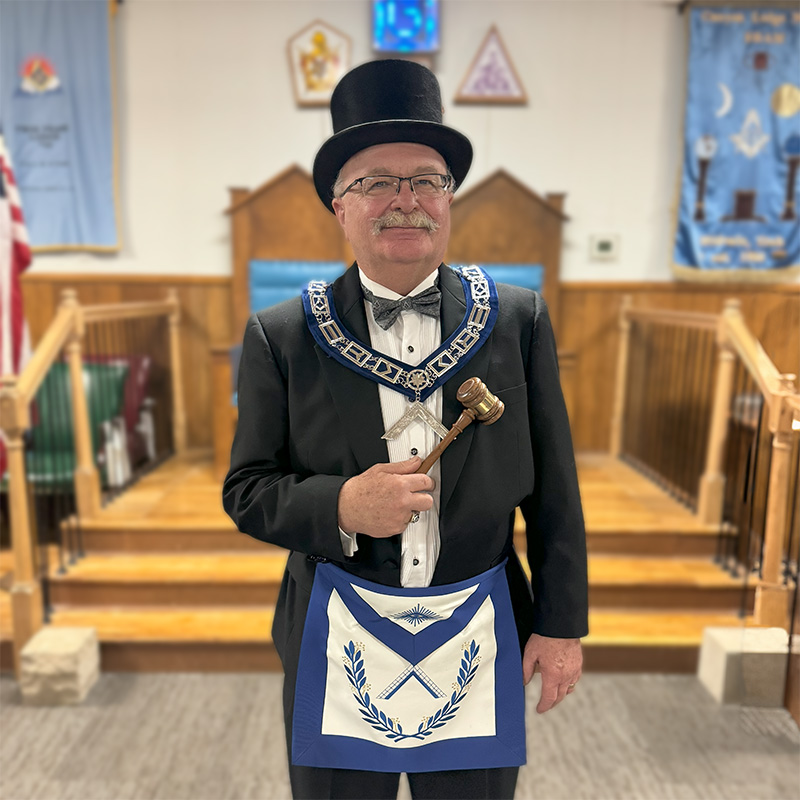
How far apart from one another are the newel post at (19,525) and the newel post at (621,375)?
10.4 ft

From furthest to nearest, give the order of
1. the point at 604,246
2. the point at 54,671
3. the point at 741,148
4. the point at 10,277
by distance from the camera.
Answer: the point at 604,246 < the point at 741,148 < the point at 10,277 < the point at 54,671

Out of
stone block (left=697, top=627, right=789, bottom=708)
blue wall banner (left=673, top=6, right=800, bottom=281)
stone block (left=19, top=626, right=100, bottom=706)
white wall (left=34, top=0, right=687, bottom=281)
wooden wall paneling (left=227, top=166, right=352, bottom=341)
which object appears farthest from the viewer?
wooden wall paneling (left=227, top=166, right=352, bottom=341)

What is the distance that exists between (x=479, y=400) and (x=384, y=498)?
0.18 metres

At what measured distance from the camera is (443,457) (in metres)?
0.99

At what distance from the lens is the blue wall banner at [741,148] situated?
365 cm

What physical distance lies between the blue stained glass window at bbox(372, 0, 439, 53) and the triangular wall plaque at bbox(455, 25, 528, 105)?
26cm

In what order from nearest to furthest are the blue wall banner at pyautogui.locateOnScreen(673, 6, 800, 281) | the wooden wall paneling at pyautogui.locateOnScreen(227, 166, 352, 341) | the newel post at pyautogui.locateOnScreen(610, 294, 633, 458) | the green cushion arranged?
the green cushion → the blue wall banner at pyautogui.locateOnScreen(673, 6, 800, 281) → the wooden wall paneling at pyautogui.locateOnScreen(227, 166, 352, 341) → the newel post at pyautogui.locateOnScreen(610, 294, 633, 458)

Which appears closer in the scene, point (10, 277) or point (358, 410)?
point (358, 410)

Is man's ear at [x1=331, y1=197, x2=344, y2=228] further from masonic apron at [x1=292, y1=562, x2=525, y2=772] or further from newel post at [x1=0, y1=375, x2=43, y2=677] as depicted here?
Answer: newel post at [x1=0, y1=375, x2=43, y2=677]

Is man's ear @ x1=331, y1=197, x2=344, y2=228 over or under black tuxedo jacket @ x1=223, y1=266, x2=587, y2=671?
over

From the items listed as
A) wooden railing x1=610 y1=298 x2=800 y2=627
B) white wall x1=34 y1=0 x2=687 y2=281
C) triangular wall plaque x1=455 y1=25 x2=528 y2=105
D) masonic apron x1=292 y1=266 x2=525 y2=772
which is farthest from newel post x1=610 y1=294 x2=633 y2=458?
masonic apron x1=292 y1=266 x2=525 y2=772

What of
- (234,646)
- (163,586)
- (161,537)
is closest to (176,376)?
(161,537)

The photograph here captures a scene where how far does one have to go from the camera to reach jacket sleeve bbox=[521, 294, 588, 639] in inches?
41.8

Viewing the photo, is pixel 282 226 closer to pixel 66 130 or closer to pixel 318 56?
pixel 318 56
